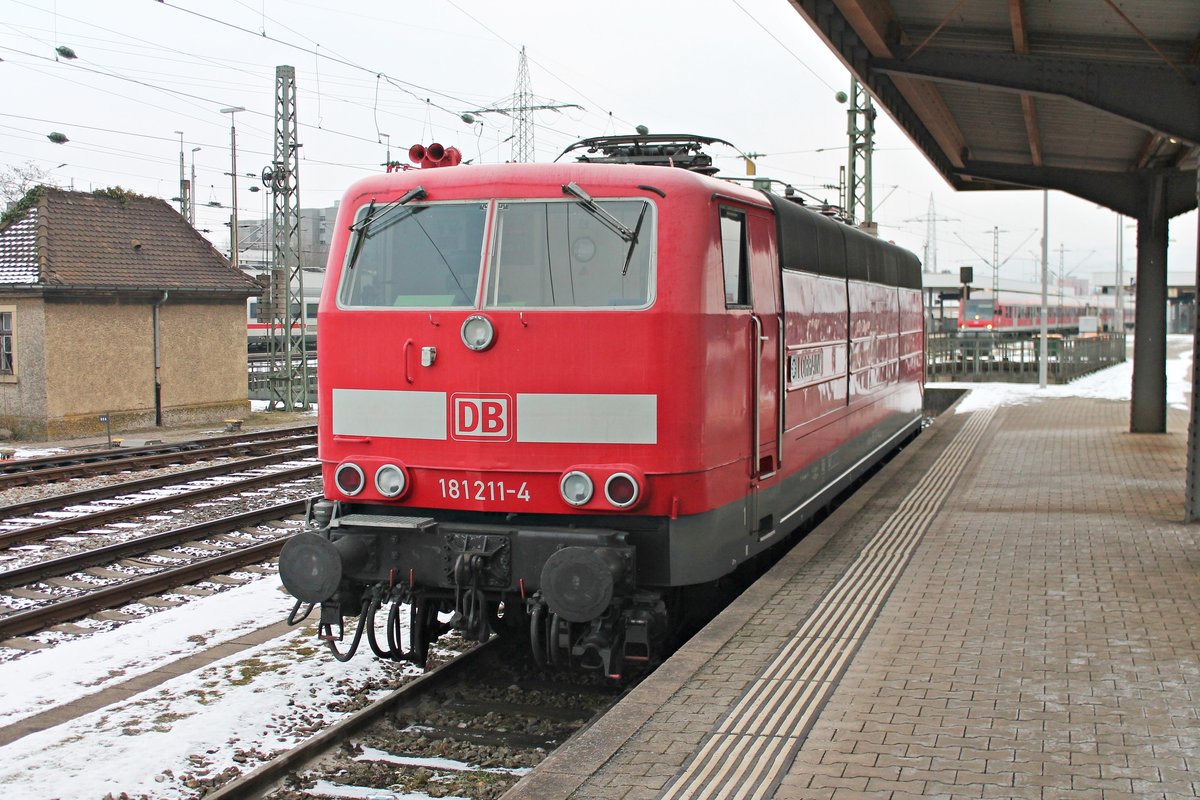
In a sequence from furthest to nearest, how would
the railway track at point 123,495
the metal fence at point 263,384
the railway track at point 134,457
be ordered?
the metal fence at point 263,384 → the railway track at point 134,457 → the railway track at point 123,495

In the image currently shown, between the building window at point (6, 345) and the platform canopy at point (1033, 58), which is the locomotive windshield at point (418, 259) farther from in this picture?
the building window at point (6, 345)

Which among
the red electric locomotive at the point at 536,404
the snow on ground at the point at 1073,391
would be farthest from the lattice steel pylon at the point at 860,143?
the red electric locomotive at the point at 536,404

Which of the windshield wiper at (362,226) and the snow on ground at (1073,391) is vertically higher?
the windshield wiper at (362,226)

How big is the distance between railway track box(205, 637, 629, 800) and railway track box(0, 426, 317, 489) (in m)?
10.3

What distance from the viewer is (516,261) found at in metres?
7.00

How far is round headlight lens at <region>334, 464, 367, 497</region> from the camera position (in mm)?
7227

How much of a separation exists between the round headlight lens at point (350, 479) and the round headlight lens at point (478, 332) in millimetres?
1059

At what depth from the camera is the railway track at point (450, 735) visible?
5.93 meters

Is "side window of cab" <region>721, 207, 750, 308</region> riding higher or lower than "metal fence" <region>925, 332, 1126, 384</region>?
A: higher

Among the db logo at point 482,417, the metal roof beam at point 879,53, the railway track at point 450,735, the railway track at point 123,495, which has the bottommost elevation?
the railway track at point 450,735

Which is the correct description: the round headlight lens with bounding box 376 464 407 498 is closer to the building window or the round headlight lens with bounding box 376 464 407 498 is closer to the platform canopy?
the platform canopy

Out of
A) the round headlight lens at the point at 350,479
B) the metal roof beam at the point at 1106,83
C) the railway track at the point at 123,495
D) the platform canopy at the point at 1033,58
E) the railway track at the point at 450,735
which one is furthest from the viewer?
the railway track at the point at 123,495

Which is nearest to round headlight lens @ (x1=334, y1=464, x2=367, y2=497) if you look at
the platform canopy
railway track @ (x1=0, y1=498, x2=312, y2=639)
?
railway track @ (x1=0, y1=498, x2=312, y2=639)

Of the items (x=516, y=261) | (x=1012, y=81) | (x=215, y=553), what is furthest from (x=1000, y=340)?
(x=516, y=261)
